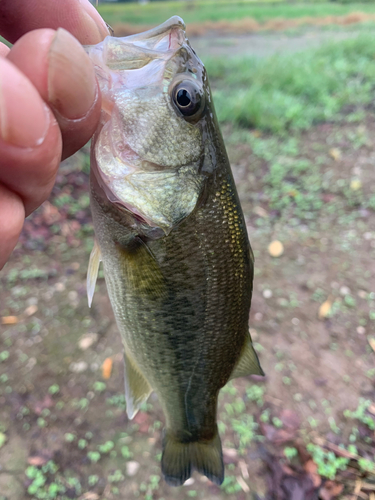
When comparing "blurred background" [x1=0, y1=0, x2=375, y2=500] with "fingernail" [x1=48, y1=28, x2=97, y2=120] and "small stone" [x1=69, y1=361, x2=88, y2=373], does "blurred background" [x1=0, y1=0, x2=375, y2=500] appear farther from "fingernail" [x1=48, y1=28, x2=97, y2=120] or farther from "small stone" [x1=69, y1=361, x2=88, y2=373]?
"fingernail" [x1=48, y1=28, x2=97, y2=120]

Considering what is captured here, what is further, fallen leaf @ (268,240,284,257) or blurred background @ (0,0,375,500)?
fallen leaf @ (268,240,284,257)

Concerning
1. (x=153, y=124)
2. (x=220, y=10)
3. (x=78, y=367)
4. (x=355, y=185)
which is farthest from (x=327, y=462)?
(x=220, y=10)

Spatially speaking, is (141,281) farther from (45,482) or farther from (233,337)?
(45,482)

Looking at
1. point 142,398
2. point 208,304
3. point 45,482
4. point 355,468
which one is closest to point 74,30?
point 208,304

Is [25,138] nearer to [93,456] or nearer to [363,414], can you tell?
[93,456]

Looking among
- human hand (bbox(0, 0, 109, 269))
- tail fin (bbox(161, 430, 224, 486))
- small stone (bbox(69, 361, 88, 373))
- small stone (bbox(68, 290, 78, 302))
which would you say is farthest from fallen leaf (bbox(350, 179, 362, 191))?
human hand (bbox(0, 0, 109, 269))

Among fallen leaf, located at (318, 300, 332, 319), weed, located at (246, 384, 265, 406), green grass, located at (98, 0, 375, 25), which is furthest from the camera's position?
green grass, located at (98, 0, 375, 25)
